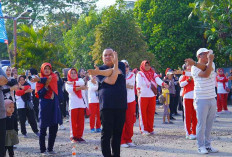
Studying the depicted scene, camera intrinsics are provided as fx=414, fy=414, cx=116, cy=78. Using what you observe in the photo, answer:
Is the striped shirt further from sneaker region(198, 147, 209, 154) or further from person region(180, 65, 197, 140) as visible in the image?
person region(180, 65, 197, 140)

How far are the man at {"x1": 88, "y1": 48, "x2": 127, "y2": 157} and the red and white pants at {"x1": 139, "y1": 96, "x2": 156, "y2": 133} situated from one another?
14.7ft

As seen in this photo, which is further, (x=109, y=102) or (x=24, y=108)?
(x=24, y=108)

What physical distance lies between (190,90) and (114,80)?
4.41 m

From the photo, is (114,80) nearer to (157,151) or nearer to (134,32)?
(157,151)

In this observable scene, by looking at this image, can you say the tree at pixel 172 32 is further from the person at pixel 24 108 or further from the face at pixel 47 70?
the face at pixel 47 70

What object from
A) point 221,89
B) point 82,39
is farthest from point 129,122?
point 82,39

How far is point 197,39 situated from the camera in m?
30.5

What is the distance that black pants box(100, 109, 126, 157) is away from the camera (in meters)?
7.19

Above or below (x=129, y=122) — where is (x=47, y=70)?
above

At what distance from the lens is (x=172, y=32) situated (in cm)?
3019

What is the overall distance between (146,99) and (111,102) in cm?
475

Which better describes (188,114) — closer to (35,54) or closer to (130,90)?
(130,90)

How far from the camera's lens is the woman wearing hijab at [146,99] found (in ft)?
38.7

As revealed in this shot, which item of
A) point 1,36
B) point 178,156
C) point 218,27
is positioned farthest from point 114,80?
point 1,36
